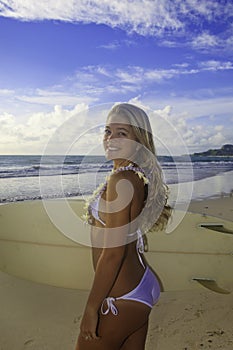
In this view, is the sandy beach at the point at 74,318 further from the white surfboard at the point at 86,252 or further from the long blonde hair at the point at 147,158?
the long blonde hair at the point at 147,158

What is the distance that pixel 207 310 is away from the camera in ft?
7.52

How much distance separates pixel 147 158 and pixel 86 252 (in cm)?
169

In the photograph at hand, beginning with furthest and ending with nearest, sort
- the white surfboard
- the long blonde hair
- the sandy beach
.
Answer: the white surfboard, the sandy beach, the long blonde hair

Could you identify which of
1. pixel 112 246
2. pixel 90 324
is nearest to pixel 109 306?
pixel 90 324

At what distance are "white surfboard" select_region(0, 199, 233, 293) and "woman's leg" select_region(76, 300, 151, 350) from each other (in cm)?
150

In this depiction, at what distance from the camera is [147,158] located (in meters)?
1.04

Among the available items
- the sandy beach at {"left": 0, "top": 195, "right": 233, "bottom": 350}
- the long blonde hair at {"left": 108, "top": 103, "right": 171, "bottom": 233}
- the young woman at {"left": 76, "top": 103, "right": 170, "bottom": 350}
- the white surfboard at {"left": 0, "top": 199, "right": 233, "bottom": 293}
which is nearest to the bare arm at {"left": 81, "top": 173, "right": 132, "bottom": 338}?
the young woman at {"left": 76, "top": 103, "right": 170, "bottom": 350}

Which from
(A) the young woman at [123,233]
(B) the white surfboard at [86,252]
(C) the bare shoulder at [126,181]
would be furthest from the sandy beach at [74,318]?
(C) the bare shoulder at [126,181]

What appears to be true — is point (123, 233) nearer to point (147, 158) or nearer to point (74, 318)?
point (147, 158)

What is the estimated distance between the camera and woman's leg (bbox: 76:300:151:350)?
96cm

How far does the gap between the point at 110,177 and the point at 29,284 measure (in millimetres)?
1914

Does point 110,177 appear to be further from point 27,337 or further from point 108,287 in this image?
point 27,337

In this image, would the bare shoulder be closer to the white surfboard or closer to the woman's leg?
the woman's leg

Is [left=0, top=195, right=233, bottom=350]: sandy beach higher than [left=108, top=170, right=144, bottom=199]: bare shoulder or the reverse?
the reverse
